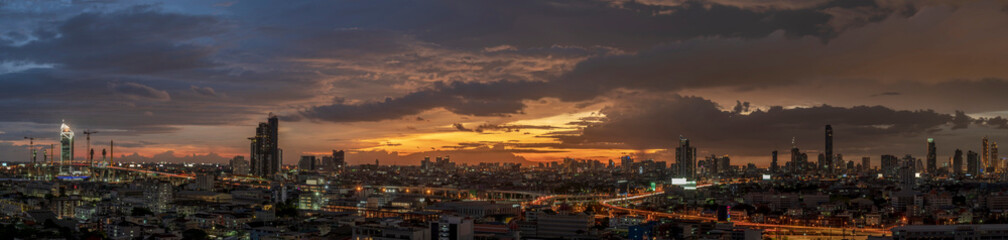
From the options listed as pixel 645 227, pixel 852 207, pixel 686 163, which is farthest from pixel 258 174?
pixel 645 227

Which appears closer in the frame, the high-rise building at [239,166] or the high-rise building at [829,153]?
the high-rise building at [239,166]

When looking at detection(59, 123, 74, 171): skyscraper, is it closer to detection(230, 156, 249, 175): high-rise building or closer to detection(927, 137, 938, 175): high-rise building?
detection(230, 156, 249, 175): high-rise building

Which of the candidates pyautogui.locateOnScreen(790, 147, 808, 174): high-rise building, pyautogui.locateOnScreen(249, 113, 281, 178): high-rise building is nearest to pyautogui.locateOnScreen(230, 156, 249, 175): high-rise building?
pyautogui.locateOnScreen(249, 113, 281, 178): high-rise building

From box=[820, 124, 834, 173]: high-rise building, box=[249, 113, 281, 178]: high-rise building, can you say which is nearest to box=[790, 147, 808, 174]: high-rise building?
box=[820, 124, 834, 173]: high-rise building

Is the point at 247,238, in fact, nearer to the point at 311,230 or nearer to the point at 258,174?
the point at 311,230

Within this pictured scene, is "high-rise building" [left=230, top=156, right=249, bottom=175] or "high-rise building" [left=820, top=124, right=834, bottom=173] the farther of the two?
"high-rise building" [left=820, top=124, right=834, bottom=173]

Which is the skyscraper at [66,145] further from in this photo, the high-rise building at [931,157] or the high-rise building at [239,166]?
the high-rise building at [931,157]

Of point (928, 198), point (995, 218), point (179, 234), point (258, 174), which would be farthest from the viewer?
point (258, 174)

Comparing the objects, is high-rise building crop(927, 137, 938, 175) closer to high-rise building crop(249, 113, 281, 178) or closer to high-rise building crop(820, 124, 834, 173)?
high-rise building crop(820, 124, 834, 173)

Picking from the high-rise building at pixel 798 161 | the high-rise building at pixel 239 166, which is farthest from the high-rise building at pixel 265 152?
the high-rise building at pixel 798 161
